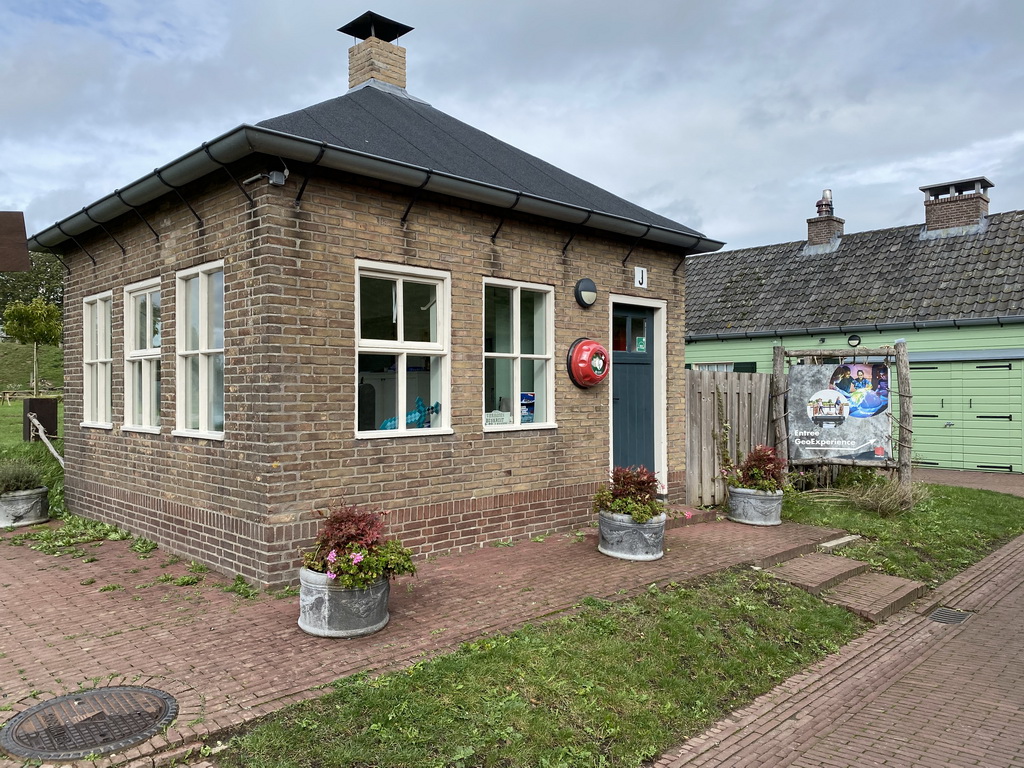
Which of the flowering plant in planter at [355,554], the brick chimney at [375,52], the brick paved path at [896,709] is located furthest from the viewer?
the brick chimney at [375,52]

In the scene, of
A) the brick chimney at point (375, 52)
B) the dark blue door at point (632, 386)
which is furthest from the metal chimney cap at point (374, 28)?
the dark blue door at point (632, 386)

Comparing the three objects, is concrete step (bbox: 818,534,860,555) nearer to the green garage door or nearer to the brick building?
the brick building

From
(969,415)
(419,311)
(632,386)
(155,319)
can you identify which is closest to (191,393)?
(155,319)

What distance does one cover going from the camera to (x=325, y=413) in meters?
6.16

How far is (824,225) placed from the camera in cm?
1953

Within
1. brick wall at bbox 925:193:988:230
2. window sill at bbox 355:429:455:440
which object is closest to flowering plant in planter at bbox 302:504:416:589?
window sill at bbox 355:429:455:440

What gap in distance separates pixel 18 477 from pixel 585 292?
7240 mm

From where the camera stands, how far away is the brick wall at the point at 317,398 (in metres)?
5.93

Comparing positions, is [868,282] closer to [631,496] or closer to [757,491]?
[757,491]

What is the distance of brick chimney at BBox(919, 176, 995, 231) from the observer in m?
16.9

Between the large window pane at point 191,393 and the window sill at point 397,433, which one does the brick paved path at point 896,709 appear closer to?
the window sill at point 397,433

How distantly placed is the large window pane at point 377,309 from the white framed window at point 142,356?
2.47 metres

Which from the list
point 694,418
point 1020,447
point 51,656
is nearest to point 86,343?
point 51,656

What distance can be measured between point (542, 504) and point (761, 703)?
12.6 ft
